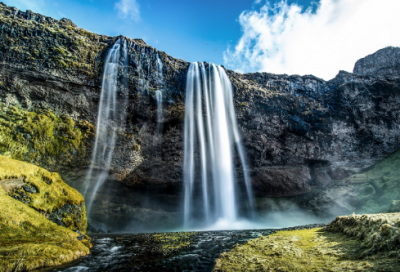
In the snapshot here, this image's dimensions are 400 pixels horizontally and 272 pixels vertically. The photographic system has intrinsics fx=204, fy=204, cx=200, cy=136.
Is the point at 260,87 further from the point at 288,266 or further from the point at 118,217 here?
the point at 288,266

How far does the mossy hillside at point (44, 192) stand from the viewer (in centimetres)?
1220

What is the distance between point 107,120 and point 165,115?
25.8 ft

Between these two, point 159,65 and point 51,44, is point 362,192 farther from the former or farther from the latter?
point 51,44

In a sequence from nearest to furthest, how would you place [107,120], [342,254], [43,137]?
[342,254], [43,137], [107,120]

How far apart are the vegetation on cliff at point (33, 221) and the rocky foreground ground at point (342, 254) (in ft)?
21.9

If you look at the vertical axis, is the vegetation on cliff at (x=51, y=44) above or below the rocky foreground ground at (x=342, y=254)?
above

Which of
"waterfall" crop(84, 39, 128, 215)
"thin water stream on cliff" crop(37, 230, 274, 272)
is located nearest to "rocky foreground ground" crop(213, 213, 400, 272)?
"thin water stream on cliff" crop(37, 230, 274, 272)

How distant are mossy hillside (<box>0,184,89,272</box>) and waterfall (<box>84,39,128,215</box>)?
598 inches

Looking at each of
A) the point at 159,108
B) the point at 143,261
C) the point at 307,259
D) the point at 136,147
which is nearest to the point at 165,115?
the point at 159,108

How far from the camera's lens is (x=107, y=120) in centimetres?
2719

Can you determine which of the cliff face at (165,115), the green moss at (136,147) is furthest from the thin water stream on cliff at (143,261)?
the green moss at (136,147)

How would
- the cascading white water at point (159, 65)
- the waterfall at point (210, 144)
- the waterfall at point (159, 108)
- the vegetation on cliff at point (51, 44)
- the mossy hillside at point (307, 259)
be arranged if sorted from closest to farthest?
the mossy hillside at point (307, 259)
the vegetation on cliff at point (51, 44)
the waterfall at point (159, 108)
the cascading white water at point (159, 65)
the waterfall at point (210, 144)

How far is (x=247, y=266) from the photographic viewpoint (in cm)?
679

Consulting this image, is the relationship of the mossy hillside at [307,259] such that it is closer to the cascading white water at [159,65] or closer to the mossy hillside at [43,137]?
the mossy hillside at [43,137]
